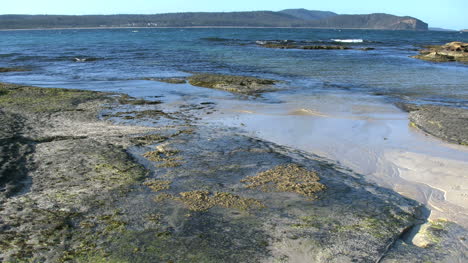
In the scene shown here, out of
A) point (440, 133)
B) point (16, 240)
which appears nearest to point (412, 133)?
point (440, 133)

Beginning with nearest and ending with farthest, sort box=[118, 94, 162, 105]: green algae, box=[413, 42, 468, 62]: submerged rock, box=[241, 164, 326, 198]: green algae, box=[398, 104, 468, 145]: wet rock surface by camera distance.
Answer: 1. box=[241, 164, 326, 198]: green algae
2. box=[398, 104, 468, 145]: wet rock surface
3. box=[118, 94, 162, 105]: green algae
4. box=[413, 42, 468, 62]: submerged rock

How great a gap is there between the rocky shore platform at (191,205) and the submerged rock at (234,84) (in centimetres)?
701

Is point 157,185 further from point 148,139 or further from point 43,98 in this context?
point 43,98

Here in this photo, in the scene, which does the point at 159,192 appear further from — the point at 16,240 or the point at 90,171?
the point at 16,240

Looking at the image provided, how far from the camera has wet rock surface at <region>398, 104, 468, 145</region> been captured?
28.5 feet

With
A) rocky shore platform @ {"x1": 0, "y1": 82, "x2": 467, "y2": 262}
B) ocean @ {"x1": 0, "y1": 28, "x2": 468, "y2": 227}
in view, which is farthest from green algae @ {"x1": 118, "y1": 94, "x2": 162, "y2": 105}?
rocky shore platform @ {"x1": 0, "y1": 82, "x2": 467, "y2": 262}

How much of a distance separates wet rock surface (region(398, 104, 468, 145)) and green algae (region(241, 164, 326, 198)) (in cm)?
420

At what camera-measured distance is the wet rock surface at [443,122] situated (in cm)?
868

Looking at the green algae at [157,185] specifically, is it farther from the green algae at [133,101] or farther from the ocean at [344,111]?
the green algae at [133,101]

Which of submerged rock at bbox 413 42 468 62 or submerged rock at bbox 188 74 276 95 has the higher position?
submerged rock at bbox 413 42 468 62

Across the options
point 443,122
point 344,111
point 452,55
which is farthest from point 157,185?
point 452,55

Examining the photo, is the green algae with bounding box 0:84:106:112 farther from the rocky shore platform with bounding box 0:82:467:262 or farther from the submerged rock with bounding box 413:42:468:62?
the submerged rock with bounding box 413:42:468:62

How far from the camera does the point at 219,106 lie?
38.8ft

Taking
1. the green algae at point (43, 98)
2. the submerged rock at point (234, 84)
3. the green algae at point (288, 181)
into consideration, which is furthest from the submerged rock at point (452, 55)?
the green algae at point (288, 181)
